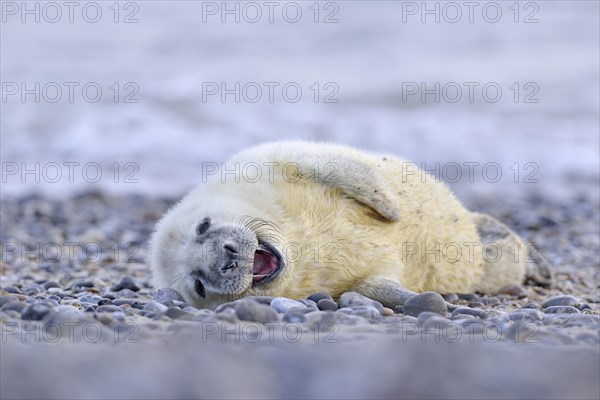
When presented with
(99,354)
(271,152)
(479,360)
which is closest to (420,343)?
(479,360)

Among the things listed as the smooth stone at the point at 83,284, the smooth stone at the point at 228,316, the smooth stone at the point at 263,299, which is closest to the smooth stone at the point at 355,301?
the smooth stone at the point at 263,299

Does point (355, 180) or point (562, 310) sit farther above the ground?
point (355, 180)

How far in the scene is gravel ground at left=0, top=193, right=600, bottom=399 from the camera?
→ 10.3ft

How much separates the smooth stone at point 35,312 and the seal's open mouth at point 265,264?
1275mm

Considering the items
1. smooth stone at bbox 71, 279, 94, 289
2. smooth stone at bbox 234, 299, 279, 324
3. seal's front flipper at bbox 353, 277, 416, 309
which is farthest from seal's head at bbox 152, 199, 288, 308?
smooth stone at bbox 71, 279, 94, 289

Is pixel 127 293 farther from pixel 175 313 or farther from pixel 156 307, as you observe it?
pixel 175 313

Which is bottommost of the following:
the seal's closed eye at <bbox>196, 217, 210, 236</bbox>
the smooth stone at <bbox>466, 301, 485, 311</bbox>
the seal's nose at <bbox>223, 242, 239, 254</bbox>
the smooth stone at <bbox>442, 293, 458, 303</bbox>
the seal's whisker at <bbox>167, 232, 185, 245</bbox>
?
the smooth stone at <bbox>466, 301, 485, 311</bbox>

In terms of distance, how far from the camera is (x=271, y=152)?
6.18 metres

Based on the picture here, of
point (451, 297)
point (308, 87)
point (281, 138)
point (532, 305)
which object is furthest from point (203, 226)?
point (308, 87)

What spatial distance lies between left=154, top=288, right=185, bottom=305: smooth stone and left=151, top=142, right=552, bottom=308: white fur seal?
0.20 feet

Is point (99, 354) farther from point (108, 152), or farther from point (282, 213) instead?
point (108, 152)

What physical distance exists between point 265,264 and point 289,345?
1.60 metres

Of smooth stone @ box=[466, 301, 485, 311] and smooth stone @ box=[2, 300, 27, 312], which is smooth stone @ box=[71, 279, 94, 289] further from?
smooth stone @ box=[466, 301, 485, 311]

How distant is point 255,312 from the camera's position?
173 inches
